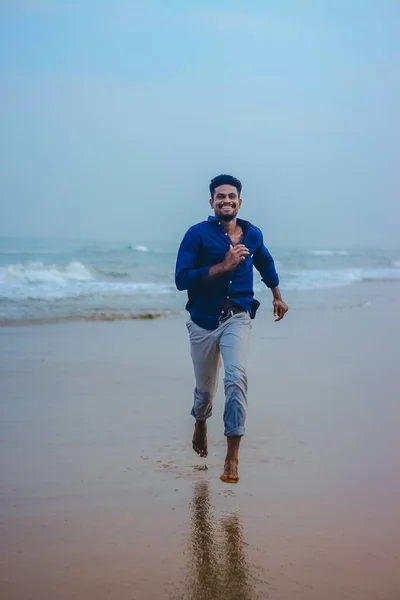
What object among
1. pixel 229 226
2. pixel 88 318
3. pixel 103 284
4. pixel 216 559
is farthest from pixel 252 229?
pixel 103 284

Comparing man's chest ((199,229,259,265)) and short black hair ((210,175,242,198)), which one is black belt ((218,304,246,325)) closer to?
man's chest ((199,229,259,265))

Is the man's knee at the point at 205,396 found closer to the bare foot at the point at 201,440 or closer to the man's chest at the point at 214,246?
the bare foot at the point at 201,440

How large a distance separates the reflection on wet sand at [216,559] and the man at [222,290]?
524mm

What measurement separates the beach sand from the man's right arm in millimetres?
1213

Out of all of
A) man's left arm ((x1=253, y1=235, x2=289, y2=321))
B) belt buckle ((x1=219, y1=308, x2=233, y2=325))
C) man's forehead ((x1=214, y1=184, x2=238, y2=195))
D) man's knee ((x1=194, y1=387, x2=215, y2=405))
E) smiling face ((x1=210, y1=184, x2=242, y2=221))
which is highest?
man's forehead ((x1=214, y1=184, x2=238, y2=195))

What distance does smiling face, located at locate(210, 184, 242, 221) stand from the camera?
498 centimetres

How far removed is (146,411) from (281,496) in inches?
91.2

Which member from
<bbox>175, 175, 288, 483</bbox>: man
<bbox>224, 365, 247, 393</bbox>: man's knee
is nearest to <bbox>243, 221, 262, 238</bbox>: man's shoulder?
<bbox>175, 175, 288, 483</bbox>: man

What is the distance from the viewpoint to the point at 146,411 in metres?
6.71

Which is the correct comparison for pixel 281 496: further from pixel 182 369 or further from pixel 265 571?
pixel 182 369

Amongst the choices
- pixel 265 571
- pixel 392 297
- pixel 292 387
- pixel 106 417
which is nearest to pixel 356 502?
pixel 265 571

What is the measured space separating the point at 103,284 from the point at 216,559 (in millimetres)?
20625

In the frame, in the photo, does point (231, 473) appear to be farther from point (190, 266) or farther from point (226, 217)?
point (226, 217)

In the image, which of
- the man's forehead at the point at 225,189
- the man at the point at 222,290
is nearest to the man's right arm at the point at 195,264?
the man at the point at 222,290
